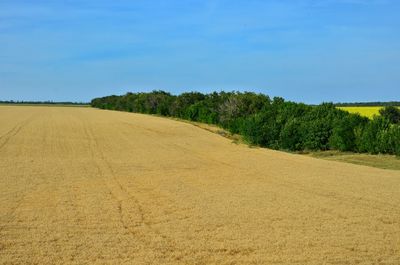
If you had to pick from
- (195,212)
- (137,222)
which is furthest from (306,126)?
(137,222)

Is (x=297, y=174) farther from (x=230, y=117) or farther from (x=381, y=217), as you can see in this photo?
(x=230, y=117)

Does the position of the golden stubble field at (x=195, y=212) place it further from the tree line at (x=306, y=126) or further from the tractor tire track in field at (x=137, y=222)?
the tree line at (x=306, y=126)

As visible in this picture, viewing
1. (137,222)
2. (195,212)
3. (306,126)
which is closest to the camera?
(137,222)

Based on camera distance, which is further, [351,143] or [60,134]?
[60,134]

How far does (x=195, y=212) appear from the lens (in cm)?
1384

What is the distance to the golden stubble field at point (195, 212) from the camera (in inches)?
385

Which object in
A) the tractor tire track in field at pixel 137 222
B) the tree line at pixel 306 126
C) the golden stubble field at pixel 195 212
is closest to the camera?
the golden stubble field at pixel 195 212

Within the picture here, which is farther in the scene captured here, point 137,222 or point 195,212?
point 195,212

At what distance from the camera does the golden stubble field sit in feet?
32.1

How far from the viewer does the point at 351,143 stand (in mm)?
33500

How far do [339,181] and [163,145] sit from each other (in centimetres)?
1979

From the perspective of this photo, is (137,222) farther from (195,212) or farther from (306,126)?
(306,126)

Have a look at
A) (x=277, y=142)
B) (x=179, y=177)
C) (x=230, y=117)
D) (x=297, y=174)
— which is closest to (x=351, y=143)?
(x=277, y=142)

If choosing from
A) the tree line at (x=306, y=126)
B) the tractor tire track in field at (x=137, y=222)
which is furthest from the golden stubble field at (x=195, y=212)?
the tree line at (x=306, y=126)
